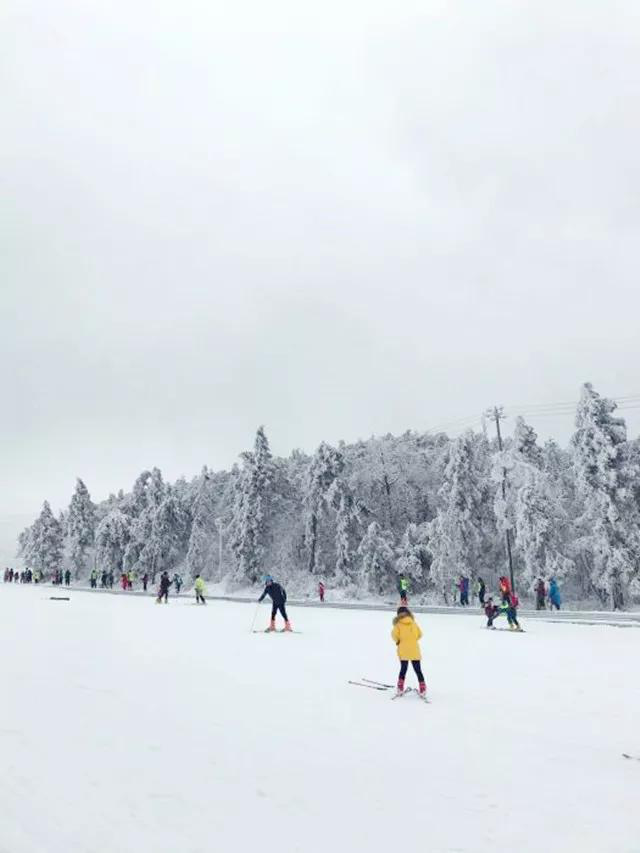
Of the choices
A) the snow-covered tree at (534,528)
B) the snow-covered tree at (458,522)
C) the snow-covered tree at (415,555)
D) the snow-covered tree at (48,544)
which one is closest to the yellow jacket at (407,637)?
the snow-covered tree at (534,528)

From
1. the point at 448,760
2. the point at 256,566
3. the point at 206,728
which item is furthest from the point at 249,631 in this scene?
the point at 256,566

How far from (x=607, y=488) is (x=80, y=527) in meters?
70.9

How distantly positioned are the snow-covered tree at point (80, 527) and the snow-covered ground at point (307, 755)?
81411mm

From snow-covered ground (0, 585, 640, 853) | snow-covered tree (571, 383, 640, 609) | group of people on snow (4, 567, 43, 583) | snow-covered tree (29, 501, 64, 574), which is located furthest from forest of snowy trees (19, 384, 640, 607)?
snow-covered ground (0, 585, 640, 853)

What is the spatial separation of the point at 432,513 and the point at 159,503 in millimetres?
36723

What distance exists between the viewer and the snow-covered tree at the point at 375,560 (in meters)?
56.0

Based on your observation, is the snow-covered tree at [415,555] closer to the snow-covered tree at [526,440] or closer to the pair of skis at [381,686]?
the snow-covered tree at [526,440]

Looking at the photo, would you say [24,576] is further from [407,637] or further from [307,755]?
[307,755]

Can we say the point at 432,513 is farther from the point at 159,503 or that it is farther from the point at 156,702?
the point at 156,702

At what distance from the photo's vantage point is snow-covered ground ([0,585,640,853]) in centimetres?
571

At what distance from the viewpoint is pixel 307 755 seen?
307 inches

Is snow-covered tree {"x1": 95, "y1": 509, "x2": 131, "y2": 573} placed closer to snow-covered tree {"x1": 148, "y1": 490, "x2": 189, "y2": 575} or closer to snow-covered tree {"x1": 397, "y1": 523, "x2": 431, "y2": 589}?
snow-covered tree {"x1": 148, "y1": 490, "x2": 189, "y2": 575}

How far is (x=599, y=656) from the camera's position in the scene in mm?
16375

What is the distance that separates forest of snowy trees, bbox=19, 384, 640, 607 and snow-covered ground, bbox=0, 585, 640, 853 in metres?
30.3
